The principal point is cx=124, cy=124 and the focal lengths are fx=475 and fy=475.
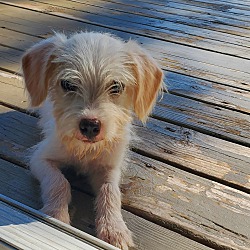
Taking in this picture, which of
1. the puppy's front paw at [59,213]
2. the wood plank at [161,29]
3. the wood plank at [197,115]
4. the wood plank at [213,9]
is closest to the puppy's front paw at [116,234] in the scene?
the puppy's front paw at [59,213]

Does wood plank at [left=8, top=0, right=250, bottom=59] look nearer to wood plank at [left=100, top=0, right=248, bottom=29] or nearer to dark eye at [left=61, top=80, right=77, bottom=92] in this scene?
wood plank at [left=100, top=0, right=248, bottom=29]

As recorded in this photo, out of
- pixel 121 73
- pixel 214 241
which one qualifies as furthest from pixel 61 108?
pixel 214 241

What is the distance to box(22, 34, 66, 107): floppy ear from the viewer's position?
108 inches

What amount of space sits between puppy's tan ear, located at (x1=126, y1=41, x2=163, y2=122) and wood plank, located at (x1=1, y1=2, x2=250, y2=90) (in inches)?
56.2

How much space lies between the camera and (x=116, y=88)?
2.63 metres

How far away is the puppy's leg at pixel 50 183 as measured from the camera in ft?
7.67

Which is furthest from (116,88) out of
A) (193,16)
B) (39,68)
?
(193,16)

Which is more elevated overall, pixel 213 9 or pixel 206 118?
pixel 213 9

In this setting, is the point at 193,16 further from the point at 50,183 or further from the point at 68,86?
the point at 50,183

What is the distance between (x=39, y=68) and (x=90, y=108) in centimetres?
49

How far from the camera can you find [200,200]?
2.59 metres

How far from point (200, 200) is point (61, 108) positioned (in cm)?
91

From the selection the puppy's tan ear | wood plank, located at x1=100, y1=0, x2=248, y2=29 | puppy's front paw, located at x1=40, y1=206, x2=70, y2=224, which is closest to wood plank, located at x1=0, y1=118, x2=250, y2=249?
puppy's front paw, located at x1=40, y1=206, x2=70, y2=224

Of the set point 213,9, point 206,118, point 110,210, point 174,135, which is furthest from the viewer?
point 213,9
